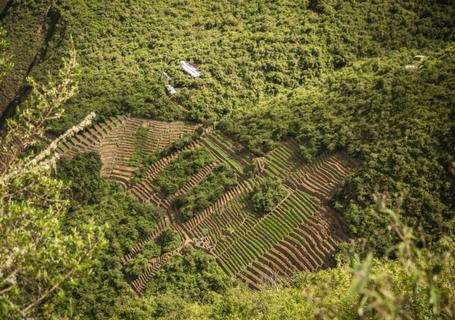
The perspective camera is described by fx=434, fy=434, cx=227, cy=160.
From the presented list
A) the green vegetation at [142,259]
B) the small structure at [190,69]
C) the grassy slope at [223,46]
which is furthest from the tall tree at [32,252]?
the small structure at [190,69]

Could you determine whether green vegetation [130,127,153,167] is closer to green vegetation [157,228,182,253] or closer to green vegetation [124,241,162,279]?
green vegetation [157,228,182,253]

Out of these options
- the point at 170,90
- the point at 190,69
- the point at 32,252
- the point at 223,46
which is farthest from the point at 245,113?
the point at 32,252

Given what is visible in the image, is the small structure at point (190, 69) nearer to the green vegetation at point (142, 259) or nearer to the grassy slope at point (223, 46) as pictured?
the grassy slope at point (223, 46)

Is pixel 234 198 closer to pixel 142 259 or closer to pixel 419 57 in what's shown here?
pixel 142 259

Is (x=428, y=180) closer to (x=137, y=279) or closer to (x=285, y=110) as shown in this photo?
(x=285, y=110)

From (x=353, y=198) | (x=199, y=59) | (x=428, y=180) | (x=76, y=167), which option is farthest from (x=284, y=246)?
(x=199, y=59)

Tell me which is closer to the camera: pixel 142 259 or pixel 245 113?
pixel 142 259

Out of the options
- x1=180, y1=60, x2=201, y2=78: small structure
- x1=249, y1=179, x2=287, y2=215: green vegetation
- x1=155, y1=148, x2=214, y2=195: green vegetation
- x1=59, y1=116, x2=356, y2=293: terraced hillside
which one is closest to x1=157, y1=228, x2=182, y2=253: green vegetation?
x1=59, y1=116, x2=356, y2=293: terraced hillside
